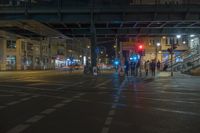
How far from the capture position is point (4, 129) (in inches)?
428

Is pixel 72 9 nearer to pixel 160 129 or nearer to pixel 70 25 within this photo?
pixel 70 25

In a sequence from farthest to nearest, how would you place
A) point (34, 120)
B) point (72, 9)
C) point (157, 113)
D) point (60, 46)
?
point (60, 46)
point (72, 9)
point (157, 113)
point (34, 120)

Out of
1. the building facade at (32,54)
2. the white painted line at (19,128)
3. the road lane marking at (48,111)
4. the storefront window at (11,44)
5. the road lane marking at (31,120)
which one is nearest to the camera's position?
the white painted line at (19,128)

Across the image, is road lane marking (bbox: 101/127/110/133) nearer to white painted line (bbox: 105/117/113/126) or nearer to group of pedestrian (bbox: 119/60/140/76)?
white painted line (bbox: 105/117/113/126)

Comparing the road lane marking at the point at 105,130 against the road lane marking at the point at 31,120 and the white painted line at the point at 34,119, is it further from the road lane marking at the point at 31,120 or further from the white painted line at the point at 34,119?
the white painted line at the point at 34,119

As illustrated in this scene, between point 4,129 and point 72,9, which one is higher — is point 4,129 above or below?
below

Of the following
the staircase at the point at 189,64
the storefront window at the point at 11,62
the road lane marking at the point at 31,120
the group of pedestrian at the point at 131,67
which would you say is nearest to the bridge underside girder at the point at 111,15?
the group of pedestrian at the point at 131,67

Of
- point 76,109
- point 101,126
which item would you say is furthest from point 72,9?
point 101,126

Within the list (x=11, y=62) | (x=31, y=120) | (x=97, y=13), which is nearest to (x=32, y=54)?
(x=11, y=62)

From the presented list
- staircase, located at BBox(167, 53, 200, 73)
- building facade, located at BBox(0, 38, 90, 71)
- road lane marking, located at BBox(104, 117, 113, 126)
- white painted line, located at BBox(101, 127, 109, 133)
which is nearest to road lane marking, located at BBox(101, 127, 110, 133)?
white painted line, located at BBox(101, 127, 109, 133)

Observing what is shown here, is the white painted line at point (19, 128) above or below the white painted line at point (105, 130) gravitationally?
above

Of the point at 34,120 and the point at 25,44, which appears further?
the point at 25,44

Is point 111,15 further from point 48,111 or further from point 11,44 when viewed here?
point 11,44

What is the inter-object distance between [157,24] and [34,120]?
44.9 meters
